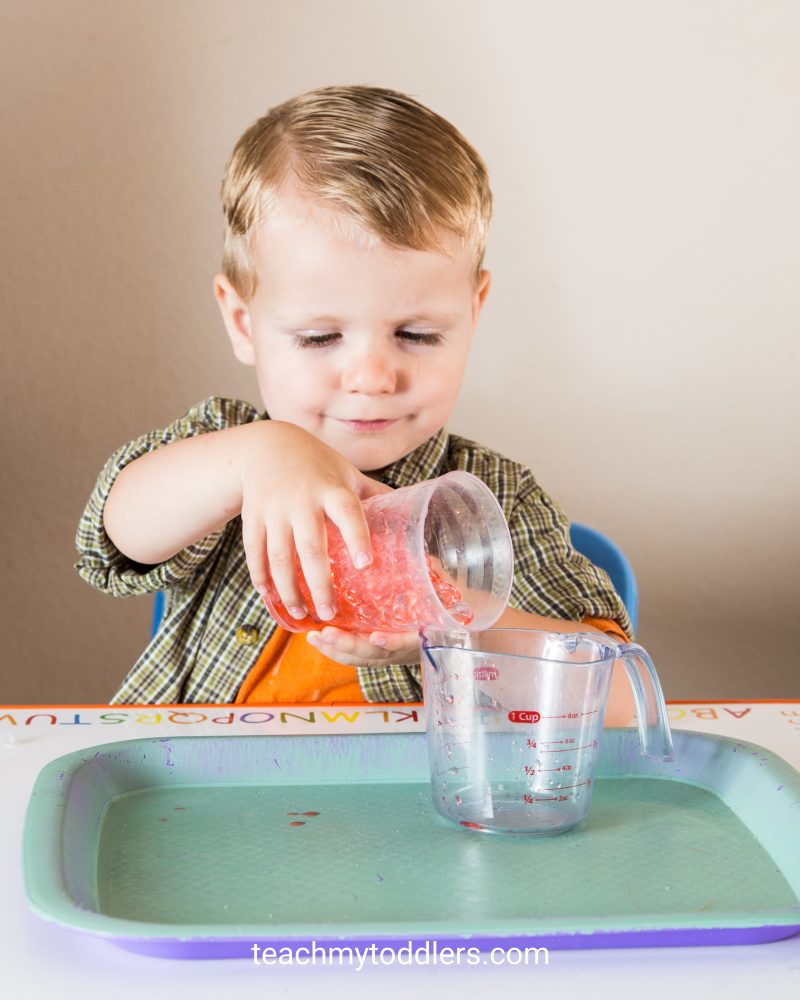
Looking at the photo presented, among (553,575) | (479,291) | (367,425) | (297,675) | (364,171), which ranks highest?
(364,171)

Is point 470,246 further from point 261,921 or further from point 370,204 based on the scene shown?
point 261,921

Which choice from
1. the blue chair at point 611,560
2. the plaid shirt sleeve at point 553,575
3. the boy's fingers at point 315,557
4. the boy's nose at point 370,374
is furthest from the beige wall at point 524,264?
the boy's fingers at point 315,557

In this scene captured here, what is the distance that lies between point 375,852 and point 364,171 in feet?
2.00

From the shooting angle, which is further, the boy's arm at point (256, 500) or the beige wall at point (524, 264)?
the beige wall at point (524, 264)

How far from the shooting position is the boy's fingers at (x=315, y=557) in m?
0.69

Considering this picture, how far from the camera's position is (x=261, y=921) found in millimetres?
526

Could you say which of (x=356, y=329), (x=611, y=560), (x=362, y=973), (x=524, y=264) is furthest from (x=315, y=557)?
(x=524, y=264)

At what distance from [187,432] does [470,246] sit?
0.31 metres

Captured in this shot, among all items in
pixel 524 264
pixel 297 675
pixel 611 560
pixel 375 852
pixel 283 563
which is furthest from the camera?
pixel 524 264

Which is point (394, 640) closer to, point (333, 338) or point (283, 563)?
point (283, 563)

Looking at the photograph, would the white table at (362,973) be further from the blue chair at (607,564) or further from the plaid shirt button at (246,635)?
the blue chair at (607,564)

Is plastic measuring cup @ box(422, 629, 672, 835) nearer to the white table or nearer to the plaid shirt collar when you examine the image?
the white table

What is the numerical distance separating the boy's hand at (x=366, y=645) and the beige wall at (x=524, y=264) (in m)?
0.87

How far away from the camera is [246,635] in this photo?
1.12 m
